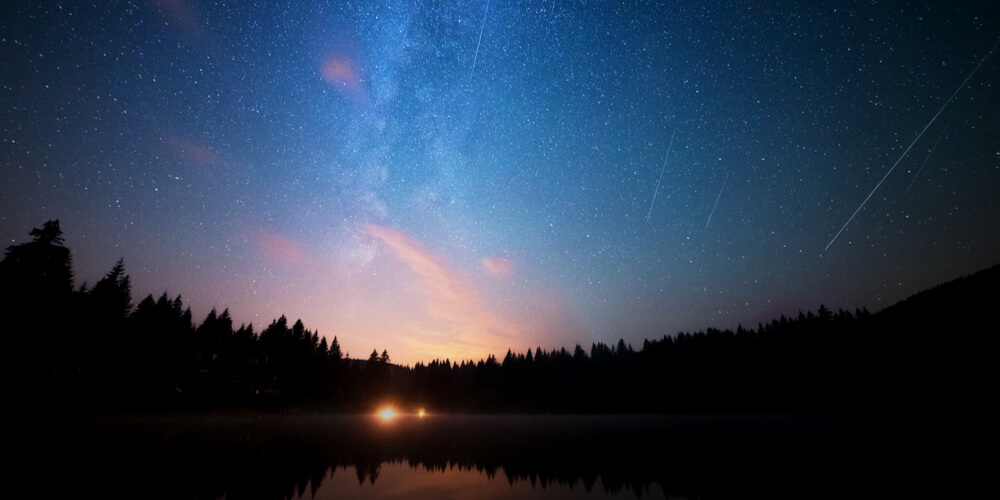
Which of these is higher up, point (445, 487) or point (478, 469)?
point (445, 487)

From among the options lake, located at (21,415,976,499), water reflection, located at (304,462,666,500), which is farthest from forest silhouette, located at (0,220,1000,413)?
water reflection, located at (304,462,666,500)

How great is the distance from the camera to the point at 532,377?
467 ft

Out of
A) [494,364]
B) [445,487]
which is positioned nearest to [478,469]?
[445,487]

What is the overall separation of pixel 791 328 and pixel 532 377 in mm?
84324

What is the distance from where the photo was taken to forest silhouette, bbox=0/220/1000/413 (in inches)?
1645

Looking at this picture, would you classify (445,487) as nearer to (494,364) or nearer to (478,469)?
(478,469)

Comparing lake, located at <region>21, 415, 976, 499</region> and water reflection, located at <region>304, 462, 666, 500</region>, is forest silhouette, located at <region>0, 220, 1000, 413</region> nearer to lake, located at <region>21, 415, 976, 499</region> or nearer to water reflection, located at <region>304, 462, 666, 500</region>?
lake, located at <region>21, 415, 976, 499</region>

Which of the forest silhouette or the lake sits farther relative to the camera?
the forest silhouette

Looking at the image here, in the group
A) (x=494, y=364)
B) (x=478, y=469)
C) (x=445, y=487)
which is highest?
(x=494, y=364)

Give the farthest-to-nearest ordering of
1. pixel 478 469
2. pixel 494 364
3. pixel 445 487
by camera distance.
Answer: pixel 494 364 → pixel 478 469 → pixel 445 487

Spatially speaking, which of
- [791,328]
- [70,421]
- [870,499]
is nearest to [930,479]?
[870,499]

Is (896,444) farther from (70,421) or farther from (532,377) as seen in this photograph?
(532,377)

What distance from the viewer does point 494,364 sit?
157 meters

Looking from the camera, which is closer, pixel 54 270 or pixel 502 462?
pixel 502 462
